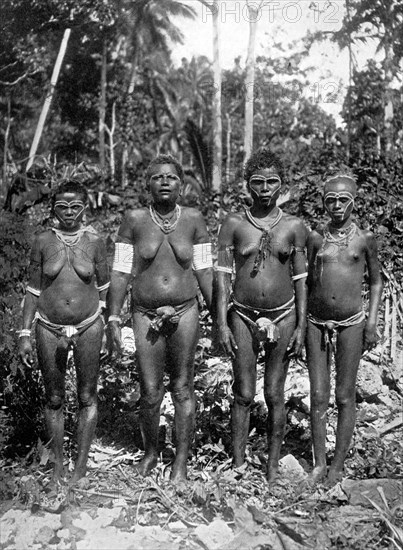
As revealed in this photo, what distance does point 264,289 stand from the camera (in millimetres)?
4234

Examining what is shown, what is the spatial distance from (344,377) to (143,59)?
1205 inches

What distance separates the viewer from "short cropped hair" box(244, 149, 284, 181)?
4188 millimetres

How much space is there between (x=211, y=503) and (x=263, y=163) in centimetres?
216

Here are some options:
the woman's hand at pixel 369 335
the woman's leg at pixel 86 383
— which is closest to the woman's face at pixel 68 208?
the woman's leg at pixel 86 383

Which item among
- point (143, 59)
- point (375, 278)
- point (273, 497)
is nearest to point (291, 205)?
point (375, 278)

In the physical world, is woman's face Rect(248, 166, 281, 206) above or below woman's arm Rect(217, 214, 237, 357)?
above

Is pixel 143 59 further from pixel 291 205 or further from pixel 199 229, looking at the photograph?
pixel 199 229

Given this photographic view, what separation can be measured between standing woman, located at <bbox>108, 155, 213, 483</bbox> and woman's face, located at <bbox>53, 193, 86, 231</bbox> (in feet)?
1.02

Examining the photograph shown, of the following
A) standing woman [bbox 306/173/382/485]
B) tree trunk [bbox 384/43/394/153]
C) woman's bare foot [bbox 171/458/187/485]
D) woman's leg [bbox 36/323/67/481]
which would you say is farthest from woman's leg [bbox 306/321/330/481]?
tree trunk [bbox 384/43/394/153]

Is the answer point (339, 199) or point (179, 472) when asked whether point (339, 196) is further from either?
point (179, 472)

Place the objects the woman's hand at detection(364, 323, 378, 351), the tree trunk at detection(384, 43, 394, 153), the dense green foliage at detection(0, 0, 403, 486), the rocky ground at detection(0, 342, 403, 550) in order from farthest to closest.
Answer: the tree trunk at detection(384, 43, 394, 153) < the dense green foliage at detection(0, 0, 403, 486) < the woman's hand at detection(364, 323, 378, 351) < the rocky ground at detection(0, 342, 403, 550)

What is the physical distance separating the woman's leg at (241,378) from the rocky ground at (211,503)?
0.22 meters

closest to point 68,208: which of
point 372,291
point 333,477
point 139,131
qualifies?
point 372,291

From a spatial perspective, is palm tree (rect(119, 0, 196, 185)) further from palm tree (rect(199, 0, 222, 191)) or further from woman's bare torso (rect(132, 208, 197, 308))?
woman's bare torso (rect(132, 208, 197, 308))
